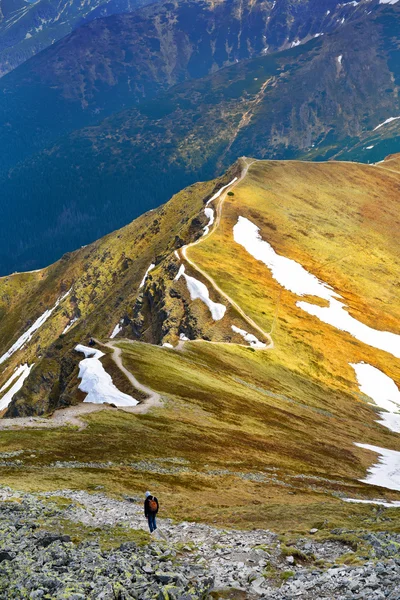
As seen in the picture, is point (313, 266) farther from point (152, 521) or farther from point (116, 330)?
point (152, 521)

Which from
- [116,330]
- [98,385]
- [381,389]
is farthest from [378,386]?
[116,330]

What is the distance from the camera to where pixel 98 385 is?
62938 millimetres

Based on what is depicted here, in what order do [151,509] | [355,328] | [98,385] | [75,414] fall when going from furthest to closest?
[355,328]
[98,385]
[75,414]
[151,509]

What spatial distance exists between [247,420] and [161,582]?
40.6 m

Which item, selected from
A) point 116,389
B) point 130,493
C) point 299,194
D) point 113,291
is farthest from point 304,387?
point 299,194

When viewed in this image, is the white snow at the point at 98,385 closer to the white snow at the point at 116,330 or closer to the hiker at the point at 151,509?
the hiker at the point at 151,509

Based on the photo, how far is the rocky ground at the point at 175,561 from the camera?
19.3 m

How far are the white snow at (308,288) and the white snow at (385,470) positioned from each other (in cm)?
4788

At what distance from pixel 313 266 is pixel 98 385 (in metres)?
89.4

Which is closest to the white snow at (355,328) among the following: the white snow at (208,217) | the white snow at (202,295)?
the white snow at (202,295)

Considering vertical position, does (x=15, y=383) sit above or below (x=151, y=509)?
below

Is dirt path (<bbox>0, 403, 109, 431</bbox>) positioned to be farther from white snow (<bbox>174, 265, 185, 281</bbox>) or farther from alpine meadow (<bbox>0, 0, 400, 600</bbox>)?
white snow (<bbox>174, 265, 185, 281</bbox>)

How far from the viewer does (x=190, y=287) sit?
11138 cm

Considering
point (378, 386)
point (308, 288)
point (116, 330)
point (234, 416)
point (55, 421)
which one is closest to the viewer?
point (55, 421)
